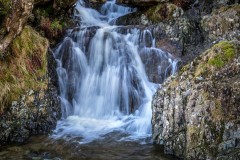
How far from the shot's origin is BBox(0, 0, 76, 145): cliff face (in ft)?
25.6

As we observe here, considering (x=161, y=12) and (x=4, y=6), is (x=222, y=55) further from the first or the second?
(x=161, y=12)

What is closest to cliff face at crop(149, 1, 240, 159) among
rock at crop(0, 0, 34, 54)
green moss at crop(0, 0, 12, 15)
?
rock at crop(0, 0, 34, 54)

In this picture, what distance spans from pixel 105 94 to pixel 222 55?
15.1ft

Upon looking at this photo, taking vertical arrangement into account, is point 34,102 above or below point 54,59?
below

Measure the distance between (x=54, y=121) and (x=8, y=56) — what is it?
2061mm

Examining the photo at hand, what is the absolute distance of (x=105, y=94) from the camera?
10.5 meters

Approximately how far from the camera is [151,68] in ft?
36.7

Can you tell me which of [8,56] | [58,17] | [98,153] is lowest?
[98,153]

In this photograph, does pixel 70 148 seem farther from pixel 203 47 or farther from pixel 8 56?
pixel 203 47

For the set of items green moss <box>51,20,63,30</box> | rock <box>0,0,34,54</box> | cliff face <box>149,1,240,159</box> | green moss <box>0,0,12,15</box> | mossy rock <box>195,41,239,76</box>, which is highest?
green moss <box>0,0,12,15</box>

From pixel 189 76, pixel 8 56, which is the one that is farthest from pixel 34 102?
pixel 189 76

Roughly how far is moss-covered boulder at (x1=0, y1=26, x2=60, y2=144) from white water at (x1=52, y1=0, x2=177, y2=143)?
1.97 ft

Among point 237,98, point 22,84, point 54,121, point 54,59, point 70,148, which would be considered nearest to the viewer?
point 237,98

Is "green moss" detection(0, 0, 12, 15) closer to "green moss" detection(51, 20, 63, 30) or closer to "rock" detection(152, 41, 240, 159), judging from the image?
"green moss" detection(51, 20, 63, 30)
